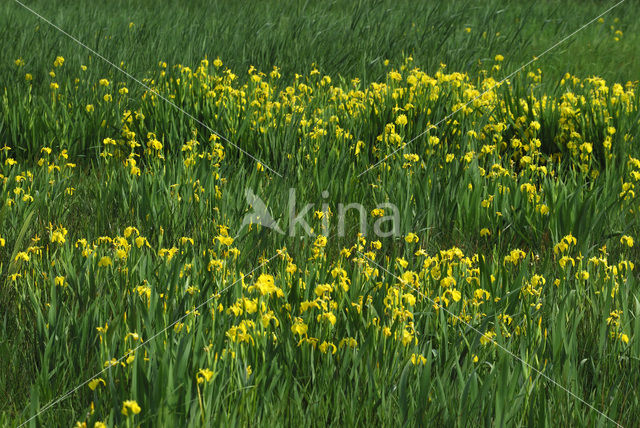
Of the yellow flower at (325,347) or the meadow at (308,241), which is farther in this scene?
the yellow flower at (325,347)

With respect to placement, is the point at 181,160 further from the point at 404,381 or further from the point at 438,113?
the point at 404,381

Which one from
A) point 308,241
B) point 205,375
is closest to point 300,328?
point 205,375

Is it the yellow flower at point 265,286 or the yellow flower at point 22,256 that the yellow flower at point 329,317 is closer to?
the yellow flower at point 265,286

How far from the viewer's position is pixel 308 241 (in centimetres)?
315

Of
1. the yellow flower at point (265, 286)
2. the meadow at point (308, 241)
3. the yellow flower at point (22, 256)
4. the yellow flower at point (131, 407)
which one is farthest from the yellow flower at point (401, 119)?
the yellow flower at point (131, 407)

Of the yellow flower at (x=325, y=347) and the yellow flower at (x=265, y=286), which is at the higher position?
the yellow flower at (x=265, y=286)

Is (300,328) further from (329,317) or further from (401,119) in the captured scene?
(401,119)

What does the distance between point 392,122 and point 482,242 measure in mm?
1256

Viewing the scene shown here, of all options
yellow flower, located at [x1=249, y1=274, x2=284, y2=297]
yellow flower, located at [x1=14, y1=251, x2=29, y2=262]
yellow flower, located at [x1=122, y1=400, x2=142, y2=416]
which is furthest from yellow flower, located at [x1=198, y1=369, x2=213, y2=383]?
yellow flower, located at [x1=14, y1=251, x2=29, y2=262]

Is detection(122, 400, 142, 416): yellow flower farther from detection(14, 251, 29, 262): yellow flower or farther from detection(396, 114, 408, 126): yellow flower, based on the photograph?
detection(396, 114, 408, 126): yellow flower

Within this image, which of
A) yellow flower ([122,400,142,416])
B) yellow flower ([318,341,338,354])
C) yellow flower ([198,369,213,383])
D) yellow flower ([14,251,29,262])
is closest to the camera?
yellow flower ([122,400,142,416])

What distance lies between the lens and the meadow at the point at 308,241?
6.61 ft

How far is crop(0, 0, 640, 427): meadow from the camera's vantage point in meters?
2.02

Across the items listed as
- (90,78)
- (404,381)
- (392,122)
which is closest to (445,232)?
(392,122)
